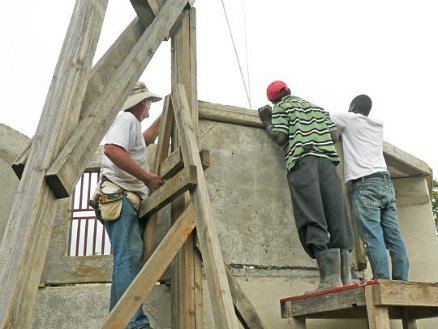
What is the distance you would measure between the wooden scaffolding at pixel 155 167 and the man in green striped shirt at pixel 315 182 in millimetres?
617

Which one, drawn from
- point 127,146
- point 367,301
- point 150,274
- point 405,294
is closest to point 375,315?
point 367,301

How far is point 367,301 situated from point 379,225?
44.9 inches

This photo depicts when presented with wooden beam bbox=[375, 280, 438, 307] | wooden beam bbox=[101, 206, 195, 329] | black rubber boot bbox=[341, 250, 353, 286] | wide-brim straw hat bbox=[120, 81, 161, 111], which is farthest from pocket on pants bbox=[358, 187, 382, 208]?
wide-brim straw hat bbox=[120, 81, 161, 111]

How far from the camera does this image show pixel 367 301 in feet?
10.8

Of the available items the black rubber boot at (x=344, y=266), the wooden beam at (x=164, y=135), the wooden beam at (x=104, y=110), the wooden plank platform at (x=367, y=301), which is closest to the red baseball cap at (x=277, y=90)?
the wooden beam at (x=164, y=135)

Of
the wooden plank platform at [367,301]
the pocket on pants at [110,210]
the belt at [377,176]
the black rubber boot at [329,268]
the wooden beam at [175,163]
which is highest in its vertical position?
the belt at [377,176]

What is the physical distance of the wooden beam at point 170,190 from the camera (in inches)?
137

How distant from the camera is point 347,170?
4641 mm

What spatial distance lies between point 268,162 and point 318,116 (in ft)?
1.90

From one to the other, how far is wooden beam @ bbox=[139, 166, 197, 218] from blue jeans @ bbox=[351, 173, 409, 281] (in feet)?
5.04

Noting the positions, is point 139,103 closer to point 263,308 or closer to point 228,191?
point 228,191

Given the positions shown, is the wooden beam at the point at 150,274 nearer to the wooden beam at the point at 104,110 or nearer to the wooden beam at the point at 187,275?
the wooden beam at the point at 187,275

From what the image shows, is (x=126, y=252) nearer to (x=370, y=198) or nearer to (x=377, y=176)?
(x=370, y=198)

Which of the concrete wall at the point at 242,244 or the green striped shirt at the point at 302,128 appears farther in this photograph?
the green striped shirt at the point at 302,128
